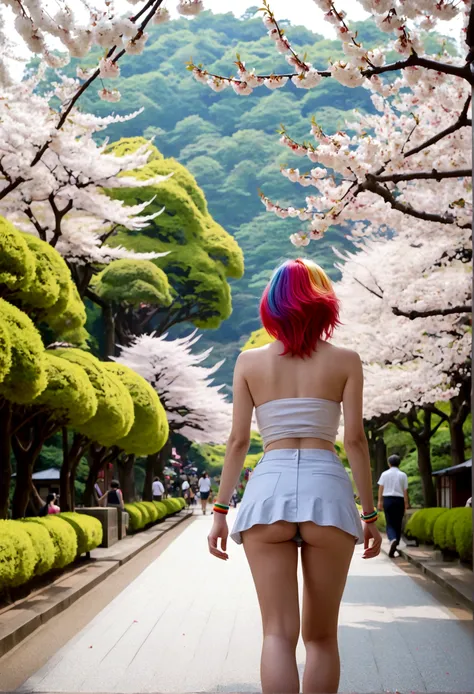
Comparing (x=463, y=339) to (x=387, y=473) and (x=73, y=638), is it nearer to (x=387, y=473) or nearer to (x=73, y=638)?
(x=387, y=473)

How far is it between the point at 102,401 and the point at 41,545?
5.35 metres

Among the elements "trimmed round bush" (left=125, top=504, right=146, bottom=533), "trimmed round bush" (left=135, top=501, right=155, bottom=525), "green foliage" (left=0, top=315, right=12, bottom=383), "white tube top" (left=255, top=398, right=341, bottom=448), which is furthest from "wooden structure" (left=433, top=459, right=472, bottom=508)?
"white tube top" (left=255, top=398, right=341, bottom=448)

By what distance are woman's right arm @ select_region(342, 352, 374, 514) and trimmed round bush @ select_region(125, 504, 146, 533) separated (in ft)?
67.7

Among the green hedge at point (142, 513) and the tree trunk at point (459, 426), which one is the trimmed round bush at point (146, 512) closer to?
the green hedge at point (142, 513)

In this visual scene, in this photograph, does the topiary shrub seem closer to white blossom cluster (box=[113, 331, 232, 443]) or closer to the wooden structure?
the wooden structure

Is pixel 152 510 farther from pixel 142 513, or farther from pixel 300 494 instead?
pixel 300 494

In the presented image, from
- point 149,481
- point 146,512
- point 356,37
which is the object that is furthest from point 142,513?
point 356,37

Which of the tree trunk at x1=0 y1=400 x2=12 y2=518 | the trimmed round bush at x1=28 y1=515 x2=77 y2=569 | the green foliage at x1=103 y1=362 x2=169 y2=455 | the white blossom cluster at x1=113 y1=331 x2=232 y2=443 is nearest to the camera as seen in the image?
the trimmed round bush at x1=28 y1=515 x2=77 y2=569

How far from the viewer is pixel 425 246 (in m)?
21.2

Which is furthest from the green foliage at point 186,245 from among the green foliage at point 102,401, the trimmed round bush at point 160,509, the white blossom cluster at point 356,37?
the white blossom cluster at point 356,37

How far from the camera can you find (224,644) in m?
8.67

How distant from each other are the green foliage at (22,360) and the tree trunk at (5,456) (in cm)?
218

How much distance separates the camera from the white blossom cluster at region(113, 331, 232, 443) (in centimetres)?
3478

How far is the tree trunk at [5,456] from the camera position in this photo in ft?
43.7
